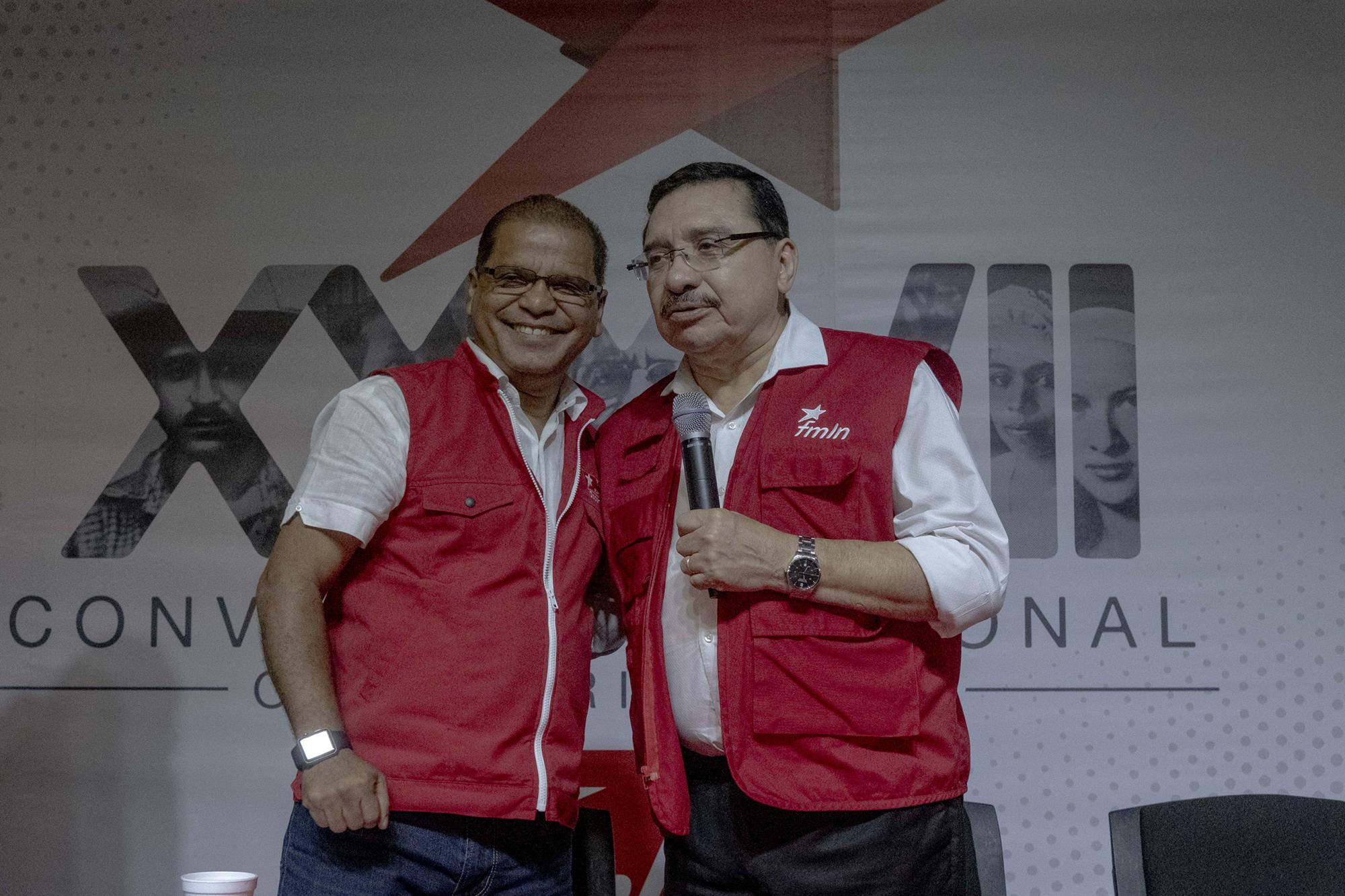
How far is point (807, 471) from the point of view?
1.86 m

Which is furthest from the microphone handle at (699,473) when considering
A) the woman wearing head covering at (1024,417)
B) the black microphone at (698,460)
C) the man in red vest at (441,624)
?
the woman wearing head covering at (1024,417)

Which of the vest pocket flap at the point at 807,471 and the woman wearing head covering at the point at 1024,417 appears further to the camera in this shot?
the woman wearing head covering at the point at 1024,417

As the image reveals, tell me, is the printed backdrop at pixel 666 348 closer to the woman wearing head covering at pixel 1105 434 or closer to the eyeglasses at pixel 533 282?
the woman wearing head covering at pixel 1105 434

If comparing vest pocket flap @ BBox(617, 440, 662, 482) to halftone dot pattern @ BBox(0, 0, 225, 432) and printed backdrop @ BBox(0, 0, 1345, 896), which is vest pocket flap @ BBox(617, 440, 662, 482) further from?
halftone dot pattern @ BBox(0, 0, 225, 432)

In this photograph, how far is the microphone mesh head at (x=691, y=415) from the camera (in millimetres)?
1849

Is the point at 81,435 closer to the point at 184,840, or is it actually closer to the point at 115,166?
the point at 115,166

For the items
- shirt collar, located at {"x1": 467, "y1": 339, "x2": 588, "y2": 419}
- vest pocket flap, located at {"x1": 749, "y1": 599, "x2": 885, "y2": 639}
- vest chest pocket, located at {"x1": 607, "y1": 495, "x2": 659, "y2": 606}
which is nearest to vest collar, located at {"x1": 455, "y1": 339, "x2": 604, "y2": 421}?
shirt collar, located at {"x1": 467, "y1": 339, "x2": 588, "y2": 419}

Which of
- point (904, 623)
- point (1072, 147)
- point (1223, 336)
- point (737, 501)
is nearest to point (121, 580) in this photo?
point (737, 501)

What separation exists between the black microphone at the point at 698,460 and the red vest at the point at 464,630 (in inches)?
12.1

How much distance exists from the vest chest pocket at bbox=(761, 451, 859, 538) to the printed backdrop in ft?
3.96

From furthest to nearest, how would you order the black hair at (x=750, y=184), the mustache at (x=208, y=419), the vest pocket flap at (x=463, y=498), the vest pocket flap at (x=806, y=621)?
1. the mustache at (x=208, y=419)
2. the black hair at (x=750, y=184)
3. the vest pocket flap at (x=463, y=498)
4. the vest pocket flap at (x=806, y=621)

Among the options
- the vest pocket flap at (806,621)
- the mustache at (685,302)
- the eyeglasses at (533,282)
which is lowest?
the vest pocket flap at (806,621)

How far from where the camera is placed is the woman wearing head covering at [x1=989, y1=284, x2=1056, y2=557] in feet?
9.76

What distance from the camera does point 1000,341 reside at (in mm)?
3020
